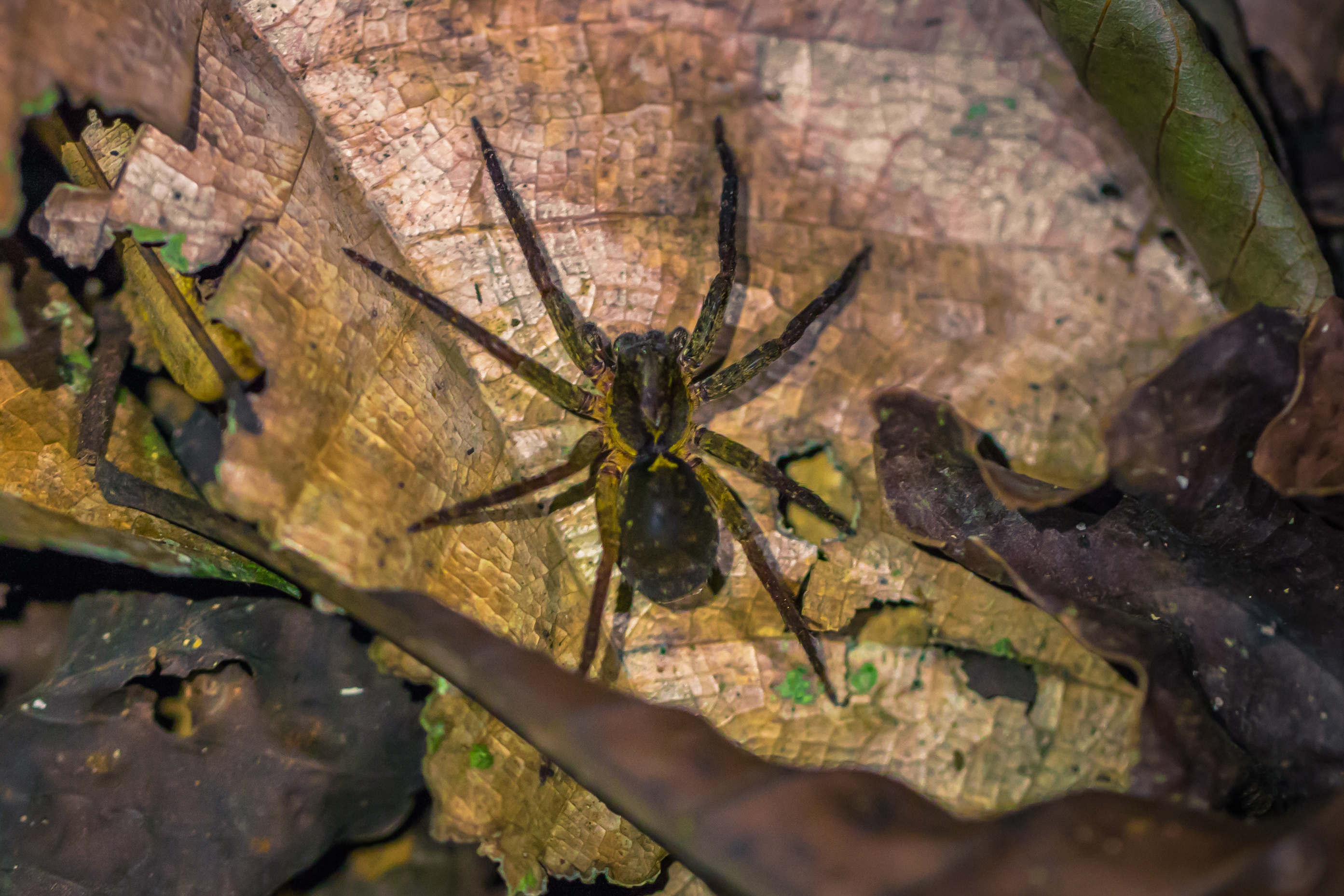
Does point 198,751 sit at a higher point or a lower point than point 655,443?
lower

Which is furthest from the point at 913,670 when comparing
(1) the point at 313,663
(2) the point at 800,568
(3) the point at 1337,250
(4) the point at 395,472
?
(3) the point at 1337,250

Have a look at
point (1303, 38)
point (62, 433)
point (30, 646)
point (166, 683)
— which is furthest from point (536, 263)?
point (1303, 38)

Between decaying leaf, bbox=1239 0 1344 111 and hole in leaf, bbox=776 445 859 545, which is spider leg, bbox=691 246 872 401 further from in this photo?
decaying leaf, bbox=1239 0 1344 111

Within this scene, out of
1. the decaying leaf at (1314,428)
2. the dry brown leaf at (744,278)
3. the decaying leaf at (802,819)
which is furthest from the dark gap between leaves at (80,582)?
the decaying leaf at (1314,428)

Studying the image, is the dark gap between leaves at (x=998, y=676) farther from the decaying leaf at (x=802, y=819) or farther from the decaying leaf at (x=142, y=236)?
the decaying leaf at (x=142, y=236)

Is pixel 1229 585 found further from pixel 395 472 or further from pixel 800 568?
pixel 395 472

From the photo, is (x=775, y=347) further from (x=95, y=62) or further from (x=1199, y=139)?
Result: (x=95, y=62)

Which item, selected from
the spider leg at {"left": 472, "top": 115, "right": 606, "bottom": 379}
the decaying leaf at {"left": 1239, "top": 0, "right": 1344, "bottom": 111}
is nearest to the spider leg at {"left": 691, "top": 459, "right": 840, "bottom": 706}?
the spider leg at {"left": 472, "top": 115, "right": 606, "bottom": 379}
